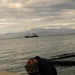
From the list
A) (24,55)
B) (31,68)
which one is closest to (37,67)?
(31,68)

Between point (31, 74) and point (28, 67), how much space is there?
0.71 ft

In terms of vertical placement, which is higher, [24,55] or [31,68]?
[31,68]

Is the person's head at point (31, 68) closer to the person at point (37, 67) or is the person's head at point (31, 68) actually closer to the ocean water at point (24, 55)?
the person at point (37, 67)

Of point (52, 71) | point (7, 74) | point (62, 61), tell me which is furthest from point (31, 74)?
point (62, 61)

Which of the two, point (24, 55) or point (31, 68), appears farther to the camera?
point (24, 55)

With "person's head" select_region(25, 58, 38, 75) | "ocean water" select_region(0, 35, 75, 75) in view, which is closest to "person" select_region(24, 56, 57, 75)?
"person's head" select_region(25, 58, 38, 75)

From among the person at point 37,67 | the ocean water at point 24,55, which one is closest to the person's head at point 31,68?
the person at point 37,67

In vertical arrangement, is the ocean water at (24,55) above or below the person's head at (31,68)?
below

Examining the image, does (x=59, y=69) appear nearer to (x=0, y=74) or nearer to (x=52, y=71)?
(x=0, y=74)

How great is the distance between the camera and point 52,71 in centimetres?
A: 720

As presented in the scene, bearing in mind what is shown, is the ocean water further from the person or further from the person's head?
the person's head

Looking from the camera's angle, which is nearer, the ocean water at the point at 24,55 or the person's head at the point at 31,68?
the person's head at the point at 31,68

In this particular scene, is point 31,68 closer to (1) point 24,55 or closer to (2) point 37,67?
(2) point 37,67

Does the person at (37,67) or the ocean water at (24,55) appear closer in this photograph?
the person at (37,67)
